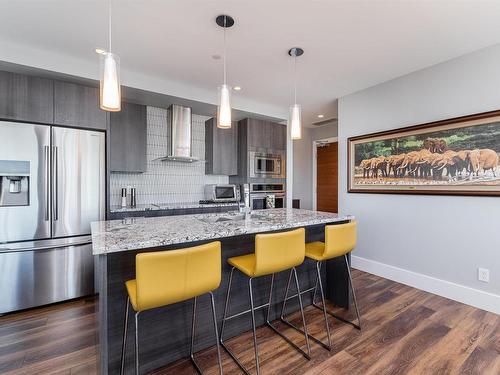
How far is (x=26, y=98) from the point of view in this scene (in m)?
2.54

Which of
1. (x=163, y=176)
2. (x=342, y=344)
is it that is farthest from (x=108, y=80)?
(x=163, y=176)

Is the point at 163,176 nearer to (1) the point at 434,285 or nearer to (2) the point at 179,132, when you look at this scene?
(2) the point at 179,132

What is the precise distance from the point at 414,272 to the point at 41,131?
4.56m

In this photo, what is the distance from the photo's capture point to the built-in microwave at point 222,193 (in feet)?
13.5

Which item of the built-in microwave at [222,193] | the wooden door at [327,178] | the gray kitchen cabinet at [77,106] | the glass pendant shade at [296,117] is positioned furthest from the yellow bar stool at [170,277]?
the wooden door at [327,178]

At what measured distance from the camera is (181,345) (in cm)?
179

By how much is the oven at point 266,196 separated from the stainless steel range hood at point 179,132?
1.24 metres

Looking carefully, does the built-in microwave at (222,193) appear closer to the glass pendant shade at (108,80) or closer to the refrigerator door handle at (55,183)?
the refrigerator door handle at (55,183)

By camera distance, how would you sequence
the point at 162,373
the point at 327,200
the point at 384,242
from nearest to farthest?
the point at 162,373 → the point at 384,242 → the point at 327,200

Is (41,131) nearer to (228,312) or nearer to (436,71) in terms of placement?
(228,312)

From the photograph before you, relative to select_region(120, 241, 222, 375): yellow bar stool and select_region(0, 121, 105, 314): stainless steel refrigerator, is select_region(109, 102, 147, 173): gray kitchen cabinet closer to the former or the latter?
select_region(0, 121, 105, 314): stainless steel refrigerator

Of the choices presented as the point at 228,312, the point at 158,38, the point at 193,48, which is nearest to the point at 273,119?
the point at 193,48

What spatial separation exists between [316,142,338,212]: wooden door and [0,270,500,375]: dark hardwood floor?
311cm

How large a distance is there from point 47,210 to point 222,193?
2299mm
